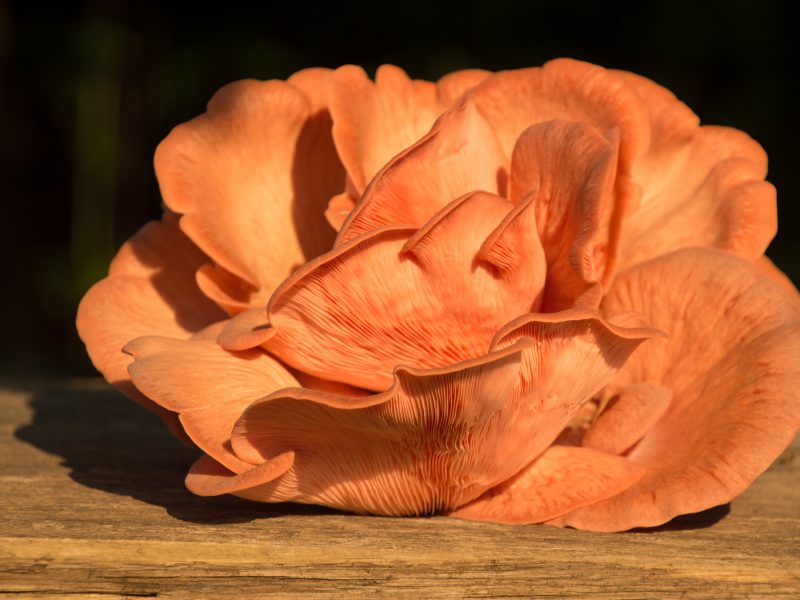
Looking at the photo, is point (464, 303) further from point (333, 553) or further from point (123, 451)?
point (123, 451)

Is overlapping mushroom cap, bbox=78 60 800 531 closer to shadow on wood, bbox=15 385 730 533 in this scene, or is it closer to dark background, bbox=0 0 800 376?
shadow on wood, bbox=15 385 730 533

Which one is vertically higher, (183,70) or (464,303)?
(183,70)

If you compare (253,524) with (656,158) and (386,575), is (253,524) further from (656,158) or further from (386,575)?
(656,158)

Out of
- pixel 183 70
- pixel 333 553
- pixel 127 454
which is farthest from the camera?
pixel 183 70

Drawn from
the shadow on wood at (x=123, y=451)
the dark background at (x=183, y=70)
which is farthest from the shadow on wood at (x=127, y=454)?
the dark background at (x=183, y=70)

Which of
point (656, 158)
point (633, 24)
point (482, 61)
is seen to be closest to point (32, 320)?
point (482, 61)

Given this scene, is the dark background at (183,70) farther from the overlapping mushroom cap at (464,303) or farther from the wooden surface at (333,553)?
the wooden surface at (333,553)

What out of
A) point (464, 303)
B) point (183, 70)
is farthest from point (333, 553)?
point (183, 70)
